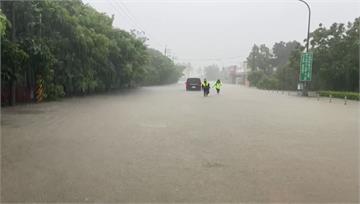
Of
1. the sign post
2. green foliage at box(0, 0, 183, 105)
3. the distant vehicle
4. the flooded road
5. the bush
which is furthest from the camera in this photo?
the distant vehicle

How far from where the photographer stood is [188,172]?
22.8ft

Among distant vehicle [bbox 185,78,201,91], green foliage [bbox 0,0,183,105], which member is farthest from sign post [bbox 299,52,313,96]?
green foliage [bbox 0,0,183,105]

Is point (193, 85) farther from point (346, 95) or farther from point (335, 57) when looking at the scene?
point (346, 95)

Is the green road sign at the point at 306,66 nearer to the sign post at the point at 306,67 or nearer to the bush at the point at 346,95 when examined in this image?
the sign post at the point at 306,67

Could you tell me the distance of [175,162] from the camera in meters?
7.74

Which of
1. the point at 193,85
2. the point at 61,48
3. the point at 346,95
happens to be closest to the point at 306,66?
the point at 346,95

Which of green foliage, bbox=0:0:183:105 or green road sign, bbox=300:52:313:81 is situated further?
green road sign, bbox=300:52:313:81

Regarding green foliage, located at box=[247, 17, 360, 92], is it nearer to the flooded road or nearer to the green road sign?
the green road sign

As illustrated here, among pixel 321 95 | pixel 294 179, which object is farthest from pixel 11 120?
pixel 321 95

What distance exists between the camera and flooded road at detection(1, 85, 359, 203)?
18.9 ft

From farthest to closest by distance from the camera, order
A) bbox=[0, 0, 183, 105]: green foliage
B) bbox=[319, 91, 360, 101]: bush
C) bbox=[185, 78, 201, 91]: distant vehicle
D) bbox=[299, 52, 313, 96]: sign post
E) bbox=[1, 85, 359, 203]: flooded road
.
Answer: bbox=[185, 78, 201, 91]: distant vehicle
bbox=[299, 52, 313, 96]: sign post
bbox=[319, 91, 360, 101]: bush
bbox=[0, 0, 183, 105]: green foliage
bbox=[1, 85, 359, 203]: flooded road

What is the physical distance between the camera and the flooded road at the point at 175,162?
575 centimetres

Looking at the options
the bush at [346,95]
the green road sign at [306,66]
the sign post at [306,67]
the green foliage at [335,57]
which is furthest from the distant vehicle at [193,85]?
the bush at [346,95]

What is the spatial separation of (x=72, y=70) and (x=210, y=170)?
20.9 m
